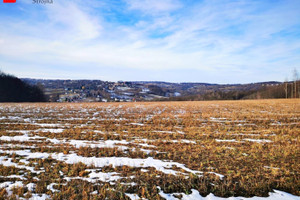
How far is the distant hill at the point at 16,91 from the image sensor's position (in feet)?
236

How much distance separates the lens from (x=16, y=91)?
75250mm

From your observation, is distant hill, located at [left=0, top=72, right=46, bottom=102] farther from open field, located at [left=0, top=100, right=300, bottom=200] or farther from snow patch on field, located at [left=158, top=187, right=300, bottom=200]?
snow patch on field, located at [left=158, top=187, right=300, bottom=200]

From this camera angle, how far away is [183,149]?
872 cm

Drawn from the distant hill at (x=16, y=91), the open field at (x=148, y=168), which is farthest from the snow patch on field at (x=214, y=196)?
the distant hill at (x=16, y=91)

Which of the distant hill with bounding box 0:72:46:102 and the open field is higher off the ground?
the distant hill with bounding box 0:72:46:102

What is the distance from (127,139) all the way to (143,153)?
289 centimetres

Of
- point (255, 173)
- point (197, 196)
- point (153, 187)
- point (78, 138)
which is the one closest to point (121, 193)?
point (153, 187)

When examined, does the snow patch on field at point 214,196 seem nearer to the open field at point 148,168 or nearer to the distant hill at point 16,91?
the open field at point 148,168

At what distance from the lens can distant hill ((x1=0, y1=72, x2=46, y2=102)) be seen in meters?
71.9

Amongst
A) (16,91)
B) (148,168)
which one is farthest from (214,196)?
(16,91)

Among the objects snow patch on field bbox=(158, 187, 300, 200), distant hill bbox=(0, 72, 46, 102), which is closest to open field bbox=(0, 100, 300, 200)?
snow patch on field bbox=(158, 187, 300, 200)

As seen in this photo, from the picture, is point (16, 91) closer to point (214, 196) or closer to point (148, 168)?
point (148, 168)

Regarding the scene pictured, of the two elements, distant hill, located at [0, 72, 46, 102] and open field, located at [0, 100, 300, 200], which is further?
distant hill, located at [0, 72, 46, 102]

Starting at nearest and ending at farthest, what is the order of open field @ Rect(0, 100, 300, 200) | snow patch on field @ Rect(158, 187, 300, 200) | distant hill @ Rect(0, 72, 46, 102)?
snow patch on field @ Rect(158, 187, 300, 200), open field @ Rect(0, 100, 300, 200), distant hill @ Rect(0, 72, 46, 102)
